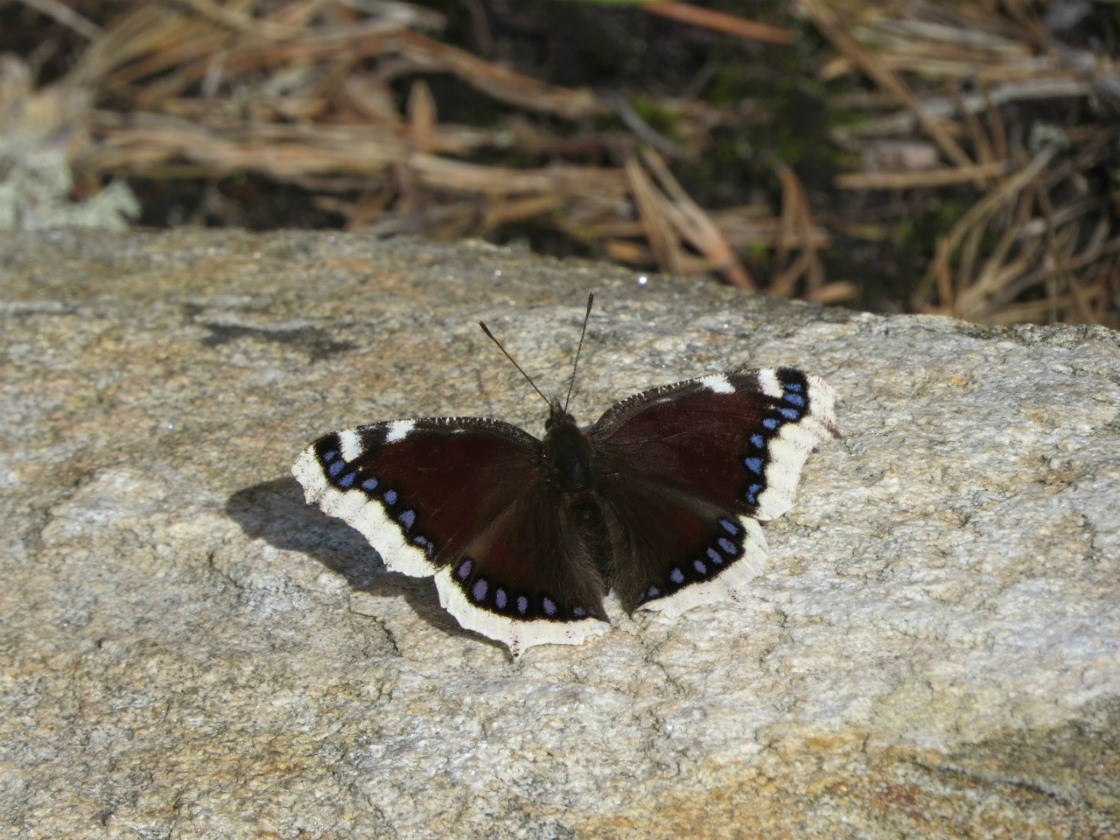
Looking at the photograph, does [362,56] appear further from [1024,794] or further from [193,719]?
[1024,794]

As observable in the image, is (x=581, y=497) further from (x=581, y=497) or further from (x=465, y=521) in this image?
(x=465, y=521)

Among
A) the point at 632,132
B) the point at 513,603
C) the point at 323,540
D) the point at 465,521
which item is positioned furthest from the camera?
the point at 632,132

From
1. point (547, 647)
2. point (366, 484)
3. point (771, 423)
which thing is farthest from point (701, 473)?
point (366, 484)

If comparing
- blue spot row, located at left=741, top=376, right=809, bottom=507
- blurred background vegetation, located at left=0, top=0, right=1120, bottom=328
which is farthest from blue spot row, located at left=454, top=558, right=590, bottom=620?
blurred background vegetation, located at left=0, top=0, right=1120, bottom=328

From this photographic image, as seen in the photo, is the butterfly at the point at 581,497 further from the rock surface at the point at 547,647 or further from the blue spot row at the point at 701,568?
the rock surface at the point at 547,647

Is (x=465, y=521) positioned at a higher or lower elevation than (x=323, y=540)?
higher

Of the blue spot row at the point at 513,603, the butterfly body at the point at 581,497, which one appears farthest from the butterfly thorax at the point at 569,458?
the blue spot row at the point at 513,603

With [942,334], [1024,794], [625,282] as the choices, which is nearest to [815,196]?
[625,282]
